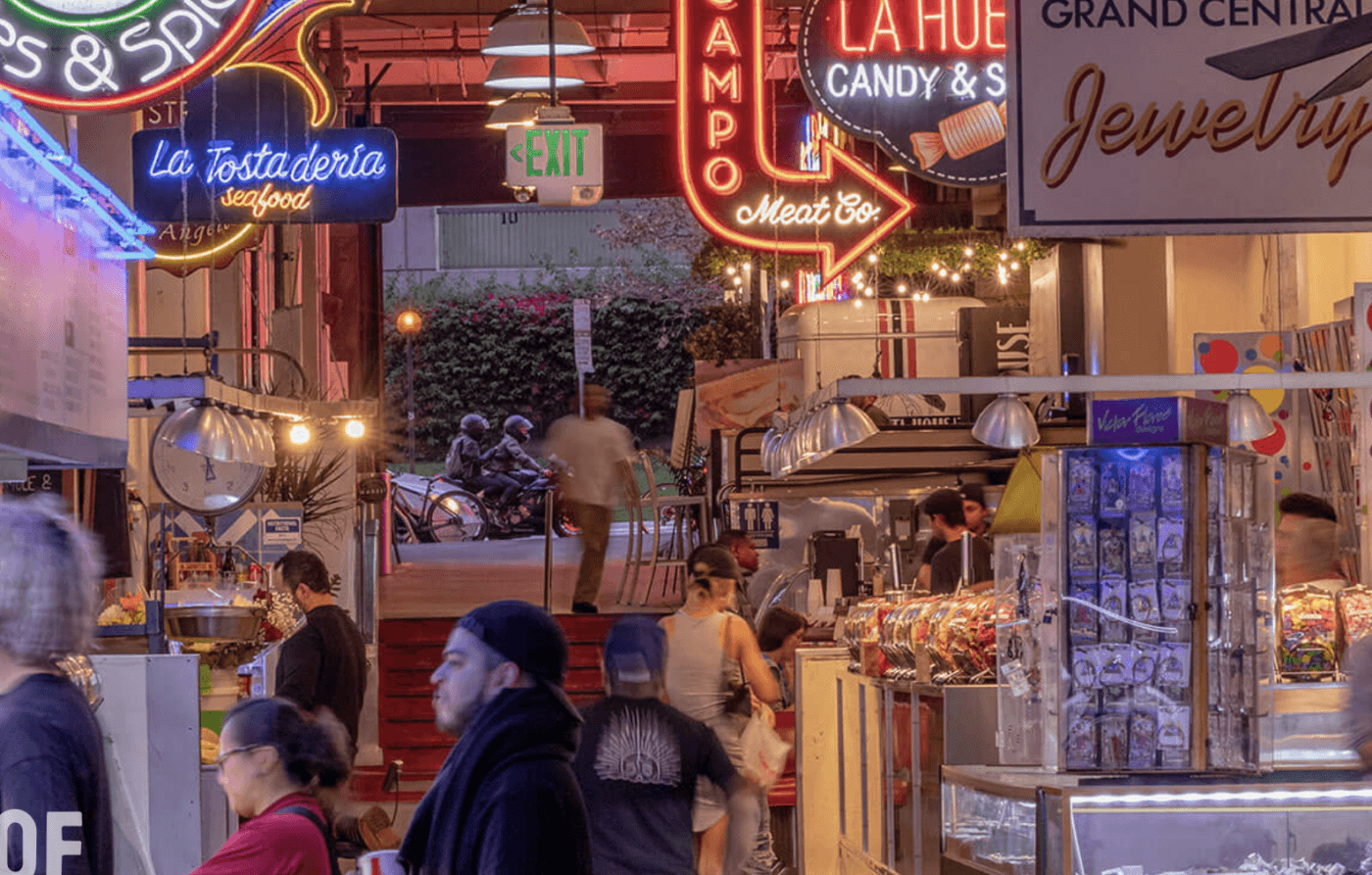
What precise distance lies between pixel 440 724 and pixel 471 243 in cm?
3879

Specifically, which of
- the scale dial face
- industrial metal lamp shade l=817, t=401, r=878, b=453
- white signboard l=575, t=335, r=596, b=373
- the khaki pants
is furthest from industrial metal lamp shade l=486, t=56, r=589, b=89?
white signboard l=575, t=335, r=596, b=373

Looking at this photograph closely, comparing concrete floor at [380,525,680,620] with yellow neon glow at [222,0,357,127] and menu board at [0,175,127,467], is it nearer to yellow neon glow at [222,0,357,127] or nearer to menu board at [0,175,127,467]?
yellow neon glow at [222,0,357,127]

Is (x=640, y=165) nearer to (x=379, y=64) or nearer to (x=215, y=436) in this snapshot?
(x=379, y=64)

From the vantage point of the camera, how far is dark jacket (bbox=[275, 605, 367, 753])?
7.68 meters

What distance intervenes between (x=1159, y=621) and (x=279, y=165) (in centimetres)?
582

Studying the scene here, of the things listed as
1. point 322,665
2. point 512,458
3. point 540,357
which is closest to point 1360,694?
point 322,665

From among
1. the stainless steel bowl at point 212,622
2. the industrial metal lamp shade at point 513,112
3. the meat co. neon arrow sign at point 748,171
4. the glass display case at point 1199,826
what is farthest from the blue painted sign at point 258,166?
the glass display case at point 1199,826

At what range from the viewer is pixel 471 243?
41.5m

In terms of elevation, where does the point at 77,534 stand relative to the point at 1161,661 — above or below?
above

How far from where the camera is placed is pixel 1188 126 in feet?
17.0

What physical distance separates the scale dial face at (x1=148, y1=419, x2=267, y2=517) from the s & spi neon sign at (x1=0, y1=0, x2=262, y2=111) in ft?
16.3

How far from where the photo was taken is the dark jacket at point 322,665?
7676 mm

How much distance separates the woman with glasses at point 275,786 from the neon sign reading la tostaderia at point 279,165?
6.27 m

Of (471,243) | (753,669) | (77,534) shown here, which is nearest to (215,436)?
(753,669)
